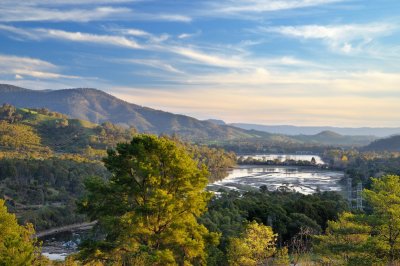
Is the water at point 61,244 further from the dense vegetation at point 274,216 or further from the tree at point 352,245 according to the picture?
the tree at point 352,245

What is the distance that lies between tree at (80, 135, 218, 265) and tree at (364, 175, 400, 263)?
8.11 meters

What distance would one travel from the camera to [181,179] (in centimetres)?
2155

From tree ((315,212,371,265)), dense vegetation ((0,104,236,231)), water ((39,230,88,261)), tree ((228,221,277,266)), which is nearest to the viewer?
tree ((315,212,371,265))

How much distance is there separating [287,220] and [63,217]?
149ft

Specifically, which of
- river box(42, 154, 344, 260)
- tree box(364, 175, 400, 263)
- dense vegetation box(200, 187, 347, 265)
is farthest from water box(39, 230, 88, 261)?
tree box(364, 175, 400, 263)

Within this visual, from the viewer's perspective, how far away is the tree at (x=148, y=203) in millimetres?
20234

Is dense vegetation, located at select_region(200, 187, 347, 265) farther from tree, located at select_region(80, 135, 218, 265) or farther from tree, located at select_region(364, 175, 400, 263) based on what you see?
tree, located at select_region(364, 175, 400, 263)

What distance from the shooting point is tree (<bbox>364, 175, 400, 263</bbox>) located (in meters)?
20.2

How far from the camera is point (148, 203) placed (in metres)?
19.9

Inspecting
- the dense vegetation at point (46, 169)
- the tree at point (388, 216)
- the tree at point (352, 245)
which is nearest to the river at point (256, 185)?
the dense vegetation at point (46, 169)

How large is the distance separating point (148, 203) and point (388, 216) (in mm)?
11221

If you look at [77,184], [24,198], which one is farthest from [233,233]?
[77,184]

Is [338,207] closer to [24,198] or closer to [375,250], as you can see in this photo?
[375,250]

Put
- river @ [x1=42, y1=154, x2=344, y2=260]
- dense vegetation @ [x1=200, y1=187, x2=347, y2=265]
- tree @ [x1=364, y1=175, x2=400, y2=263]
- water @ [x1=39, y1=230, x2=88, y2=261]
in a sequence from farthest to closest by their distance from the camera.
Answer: river @ [x1=42, y1=154, x2=344, y2=260] → water @ [x1=39, y1=230, x2=88, y2=261] → dense vegetation @ [x1=200, y1=187, x2=347, y2=265] → tree @ [x1=364, y1=175, x2=400, y2=263]
